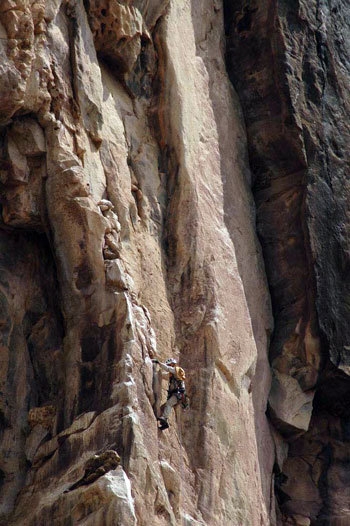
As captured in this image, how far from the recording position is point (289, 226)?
2159cm

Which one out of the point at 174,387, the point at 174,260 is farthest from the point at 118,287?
the point at 174,260

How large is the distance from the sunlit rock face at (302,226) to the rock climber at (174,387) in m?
3.89

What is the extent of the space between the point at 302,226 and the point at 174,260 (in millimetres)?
3396

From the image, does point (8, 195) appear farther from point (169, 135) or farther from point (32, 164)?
point (169, 135)

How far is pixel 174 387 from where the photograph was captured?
55.9 feet

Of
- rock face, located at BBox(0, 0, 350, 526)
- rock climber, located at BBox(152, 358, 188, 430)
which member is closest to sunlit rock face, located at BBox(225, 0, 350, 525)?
rock face, located at BBox(0, 0, 350, 526)

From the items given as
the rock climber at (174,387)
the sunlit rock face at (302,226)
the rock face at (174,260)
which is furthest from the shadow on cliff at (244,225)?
the rock climber at (174,387)

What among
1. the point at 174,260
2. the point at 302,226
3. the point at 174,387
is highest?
the point at 302,226

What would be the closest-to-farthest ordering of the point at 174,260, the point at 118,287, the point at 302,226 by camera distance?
the point at 118,287 < the point at 174,260 < the point at 302,226

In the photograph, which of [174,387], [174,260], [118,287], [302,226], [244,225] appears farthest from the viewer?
[302,226]

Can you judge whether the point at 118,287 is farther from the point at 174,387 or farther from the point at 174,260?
the point at 174,260

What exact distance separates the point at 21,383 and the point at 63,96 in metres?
3.79

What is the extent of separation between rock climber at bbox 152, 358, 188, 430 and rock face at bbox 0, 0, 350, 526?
0.93 ft

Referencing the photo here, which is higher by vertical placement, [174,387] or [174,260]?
[174,260]
